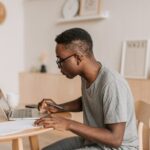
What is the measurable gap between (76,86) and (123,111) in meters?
1.84

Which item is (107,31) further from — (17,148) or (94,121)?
(17,148)

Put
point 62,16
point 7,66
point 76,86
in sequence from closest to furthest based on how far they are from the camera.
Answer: point 76,86, point 62,16, point 7,66

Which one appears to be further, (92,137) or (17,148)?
(17,148)

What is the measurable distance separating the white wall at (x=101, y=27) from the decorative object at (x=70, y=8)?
9 centimetres

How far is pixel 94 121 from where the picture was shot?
146 cm

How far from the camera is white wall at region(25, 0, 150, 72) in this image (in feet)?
8.98

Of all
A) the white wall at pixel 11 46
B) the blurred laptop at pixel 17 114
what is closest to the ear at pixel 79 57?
the blurred laptop at pixel 17 114

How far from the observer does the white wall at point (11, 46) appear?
3613 mm

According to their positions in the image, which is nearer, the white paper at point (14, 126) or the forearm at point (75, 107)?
the white paper at point (14, 126)

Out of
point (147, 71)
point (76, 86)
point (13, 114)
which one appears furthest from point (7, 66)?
point (13, 114)

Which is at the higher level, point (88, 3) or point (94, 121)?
point (88, 3)

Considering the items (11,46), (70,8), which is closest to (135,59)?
(70,8)

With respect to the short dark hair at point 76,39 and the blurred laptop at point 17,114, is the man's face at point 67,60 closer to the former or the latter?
the short dark hair at point 76,39

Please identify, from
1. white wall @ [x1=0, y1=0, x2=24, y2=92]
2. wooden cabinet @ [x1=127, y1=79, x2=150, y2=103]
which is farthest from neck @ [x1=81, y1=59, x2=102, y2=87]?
white wall @ [x1=0, y1=0, x2=24, y2=92]
